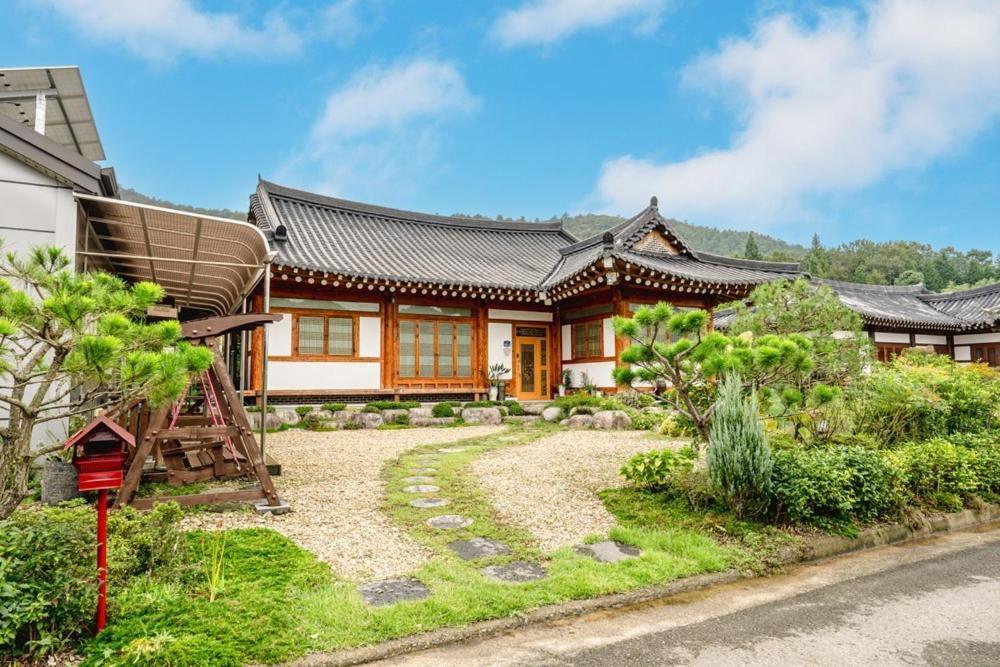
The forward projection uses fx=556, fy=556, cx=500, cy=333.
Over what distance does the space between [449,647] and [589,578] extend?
43.0 inches

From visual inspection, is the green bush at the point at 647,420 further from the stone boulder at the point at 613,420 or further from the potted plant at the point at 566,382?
the potted plant at the point at 566,382

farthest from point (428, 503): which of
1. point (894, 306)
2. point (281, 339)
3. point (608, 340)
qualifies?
point (894, 306)

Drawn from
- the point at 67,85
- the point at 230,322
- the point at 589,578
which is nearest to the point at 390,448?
the point at 230,322

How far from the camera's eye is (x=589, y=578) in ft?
11.6

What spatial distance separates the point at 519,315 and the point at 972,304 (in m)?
20.7

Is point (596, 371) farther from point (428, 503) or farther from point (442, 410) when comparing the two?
point (428, 503)

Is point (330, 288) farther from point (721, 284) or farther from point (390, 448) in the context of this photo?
point (721, 284)

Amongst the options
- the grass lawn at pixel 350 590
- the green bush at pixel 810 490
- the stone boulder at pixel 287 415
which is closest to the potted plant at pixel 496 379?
the stone boulder at pixel 287 415

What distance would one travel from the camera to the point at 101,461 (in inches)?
105

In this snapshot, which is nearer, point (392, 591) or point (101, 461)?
point (101, 461)

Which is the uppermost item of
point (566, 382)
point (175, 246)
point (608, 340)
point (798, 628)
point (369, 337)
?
point (175, 246)

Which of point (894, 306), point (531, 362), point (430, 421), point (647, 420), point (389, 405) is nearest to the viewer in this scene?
point (647, 420)

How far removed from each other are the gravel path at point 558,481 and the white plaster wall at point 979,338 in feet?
58.9

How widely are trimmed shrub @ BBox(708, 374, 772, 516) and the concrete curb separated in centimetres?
54
